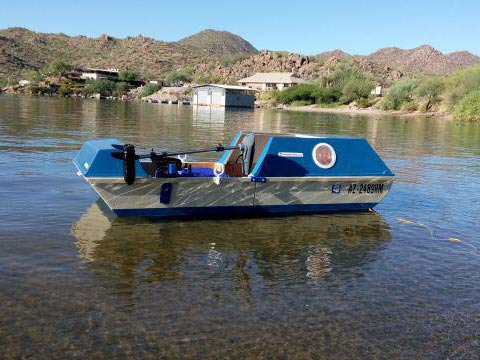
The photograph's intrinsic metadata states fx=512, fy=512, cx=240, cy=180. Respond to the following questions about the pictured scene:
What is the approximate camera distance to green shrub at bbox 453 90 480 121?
66000 mm

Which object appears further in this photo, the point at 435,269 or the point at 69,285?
the point at 435,269

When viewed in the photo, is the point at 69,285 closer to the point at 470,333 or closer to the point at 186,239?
the point at 186,239

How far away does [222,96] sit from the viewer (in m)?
118

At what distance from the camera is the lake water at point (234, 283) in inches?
227

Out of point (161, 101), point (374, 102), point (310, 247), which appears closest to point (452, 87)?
point (374, 102)

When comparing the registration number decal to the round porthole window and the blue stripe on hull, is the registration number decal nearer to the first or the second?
the blue stripe on hull

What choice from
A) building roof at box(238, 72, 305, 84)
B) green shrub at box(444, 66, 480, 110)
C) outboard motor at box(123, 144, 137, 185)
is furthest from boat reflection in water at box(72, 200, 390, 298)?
→ building roof at box(238, 72, 305, 84)

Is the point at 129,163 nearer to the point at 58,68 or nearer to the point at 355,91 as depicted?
the point at 355,91

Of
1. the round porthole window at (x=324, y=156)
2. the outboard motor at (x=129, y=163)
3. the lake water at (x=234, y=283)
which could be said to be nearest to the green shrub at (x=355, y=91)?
the lake water at (x=234, y=283)

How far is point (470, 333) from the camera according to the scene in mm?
6281

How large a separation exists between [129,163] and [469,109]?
66.7 metres

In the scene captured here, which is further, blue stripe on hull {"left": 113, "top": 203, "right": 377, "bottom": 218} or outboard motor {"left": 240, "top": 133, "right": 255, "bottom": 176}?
outboard motor {"left": 240, "top": 133, "right": 255, "bottom": 176}

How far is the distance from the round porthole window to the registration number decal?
780 millimetres

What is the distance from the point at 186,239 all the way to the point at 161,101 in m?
128
